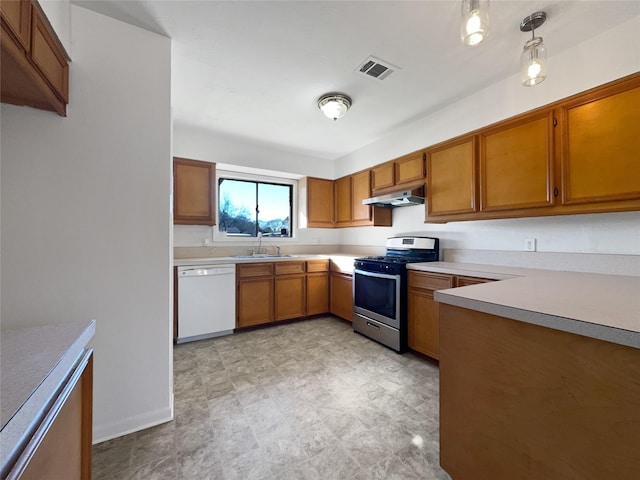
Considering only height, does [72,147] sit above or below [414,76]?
below

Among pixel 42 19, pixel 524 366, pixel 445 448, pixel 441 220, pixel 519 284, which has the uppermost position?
pixel 42 19

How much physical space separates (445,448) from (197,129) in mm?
3698

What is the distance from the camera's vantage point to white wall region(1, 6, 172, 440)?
4.44ft

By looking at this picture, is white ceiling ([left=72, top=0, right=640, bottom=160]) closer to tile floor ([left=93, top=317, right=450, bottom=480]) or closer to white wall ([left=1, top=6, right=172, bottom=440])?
white wall ([left=1, top=6, right=172, bottom=440])

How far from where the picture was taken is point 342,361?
8.15 feet

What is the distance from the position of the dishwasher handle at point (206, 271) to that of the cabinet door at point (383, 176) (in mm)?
2103

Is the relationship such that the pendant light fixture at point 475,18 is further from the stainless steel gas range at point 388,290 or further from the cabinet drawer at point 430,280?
the stainless steel gas range at point 388,290

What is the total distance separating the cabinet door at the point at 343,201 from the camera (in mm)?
4004

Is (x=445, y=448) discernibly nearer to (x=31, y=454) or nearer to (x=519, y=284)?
(x=519, y=284)

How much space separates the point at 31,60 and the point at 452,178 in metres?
2.85

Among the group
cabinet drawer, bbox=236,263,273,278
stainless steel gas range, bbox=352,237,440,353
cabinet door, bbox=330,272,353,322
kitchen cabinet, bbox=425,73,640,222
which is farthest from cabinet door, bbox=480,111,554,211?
cabinet drawer, bbox=236,263,273,278

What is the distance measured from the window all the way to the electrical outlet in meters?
3.07

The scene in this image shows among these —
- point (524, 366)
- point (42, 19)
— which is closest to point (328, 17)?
point (42, 19)

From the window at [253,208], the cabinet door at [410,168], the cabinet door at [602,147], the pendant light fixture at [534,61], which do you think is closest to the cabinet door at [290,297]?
the window at [253,208]
